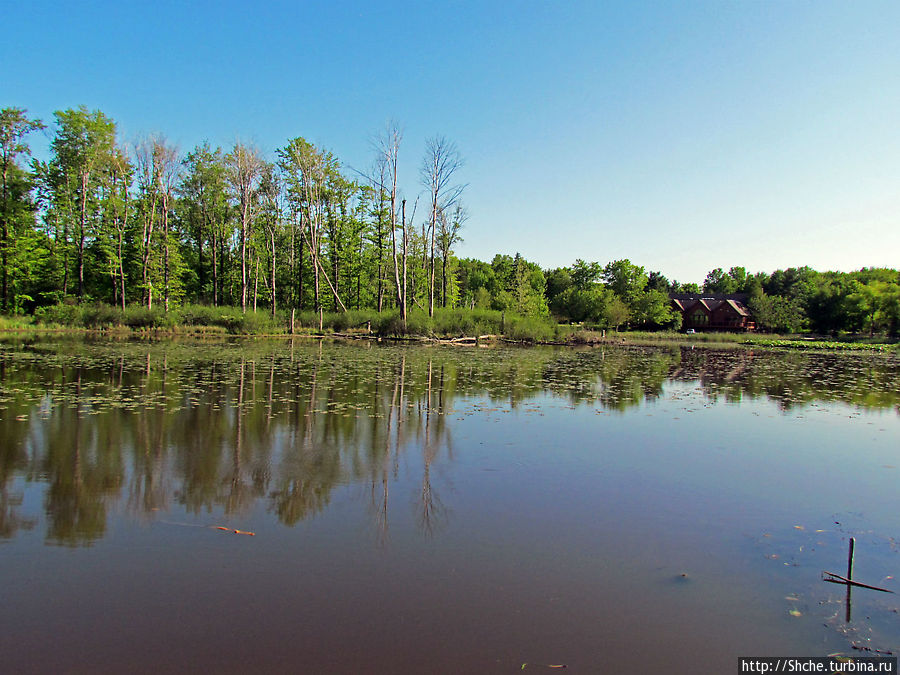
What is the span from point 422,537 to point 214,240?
1822 inches

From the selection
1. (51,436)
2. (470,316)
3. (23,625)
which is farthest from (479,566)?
(470,316)

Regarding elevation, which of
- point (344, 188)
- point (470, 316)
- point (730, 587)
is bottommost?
point (730, 587)

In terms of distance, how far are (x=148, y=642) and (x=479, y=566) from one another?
2.45m

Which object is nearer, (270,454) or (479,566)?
(479,566)

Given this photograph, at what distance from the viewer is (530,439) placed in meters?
9.12

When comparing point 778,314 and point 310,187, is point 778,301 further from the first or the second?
point 310,187

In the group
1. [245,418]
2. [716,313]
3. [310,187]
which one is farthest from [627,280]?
[245,418]

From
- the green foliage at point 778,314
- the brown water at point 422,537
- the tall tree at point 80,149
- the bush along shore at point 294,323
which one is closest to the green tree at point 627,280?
the green foliage at point 778,314

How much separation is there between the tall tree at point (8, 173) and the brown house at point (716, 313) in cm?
7988

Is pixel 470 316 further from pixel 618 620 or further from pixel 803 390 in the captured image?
pixel 618 620

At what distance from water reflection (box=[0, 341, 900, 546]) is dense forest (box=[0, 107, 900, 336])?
20127 millimetres

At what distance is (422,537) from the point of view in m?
5.01

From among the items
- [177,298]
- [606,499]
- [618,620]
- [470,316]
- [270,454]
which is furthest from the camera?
[177,298]

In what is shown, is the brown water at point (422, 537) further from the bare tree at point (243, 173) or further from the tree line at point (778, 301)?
the tree line at point (778, 301)
